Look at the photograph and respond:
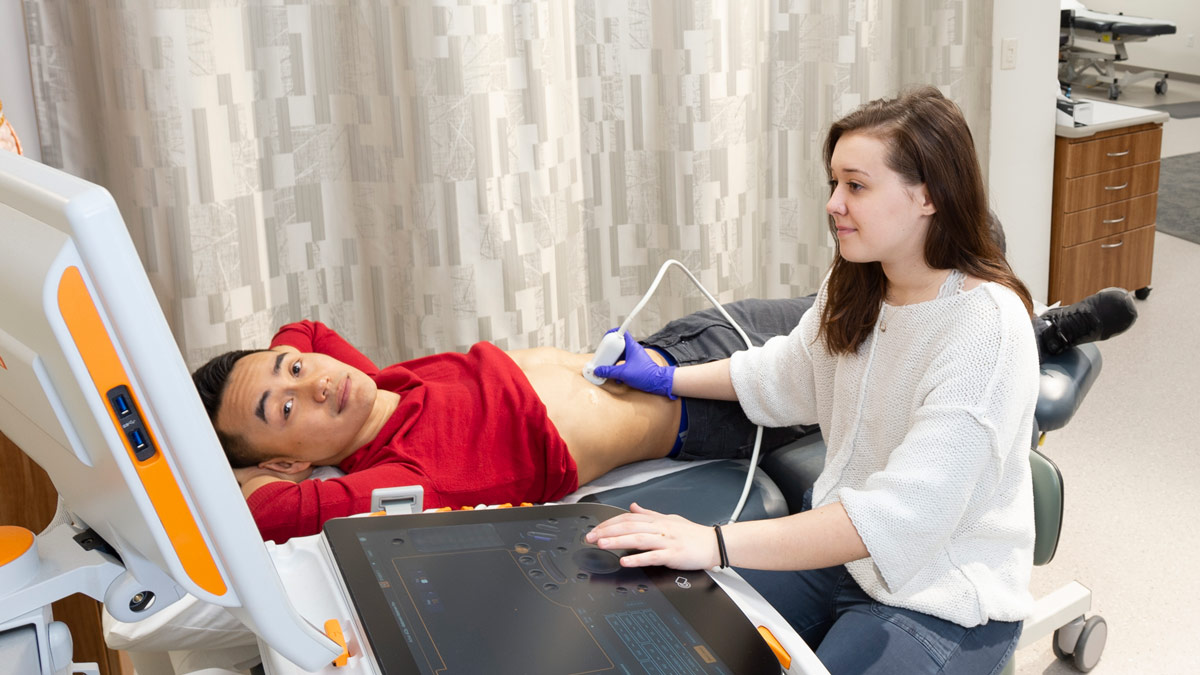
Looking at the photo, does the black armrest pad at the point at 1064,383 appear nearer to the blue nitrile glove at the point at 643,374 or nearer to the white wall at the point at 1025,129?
the blue nitrile glove at the point at 643,374

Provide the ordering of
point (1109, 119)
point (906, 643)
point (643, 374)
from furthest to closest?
point (1109, 119) < point (643, 374) < point (906, 643)

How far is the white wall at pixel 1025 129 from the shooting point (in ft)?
11.2

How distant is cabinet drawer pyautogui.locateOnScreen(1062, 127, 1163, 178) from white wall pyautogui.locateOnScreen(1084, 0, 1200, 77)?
4.62 m

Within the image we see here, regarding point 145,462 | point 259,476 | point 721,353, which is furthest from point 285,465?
point 145,462

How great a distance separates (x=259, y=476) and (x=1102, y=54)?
7.79 meters

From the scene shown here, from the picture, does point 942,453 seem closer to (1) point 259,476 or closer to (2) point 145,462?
(2) point 145,462

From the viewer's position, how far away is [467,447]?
5.78 feet

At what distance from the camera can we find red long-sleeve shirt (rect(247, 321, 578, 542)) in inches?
65.0

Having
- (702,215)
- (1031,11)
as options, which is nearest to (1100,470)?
(702,215)

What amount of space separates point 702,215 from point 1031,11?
1523 millimetres

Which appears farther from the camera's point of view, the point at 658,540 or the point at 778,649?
the point at 658,540

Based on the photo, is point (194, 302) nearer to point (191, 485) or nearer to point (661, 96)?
point (661, 96)

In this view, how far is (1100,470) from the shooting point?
286 cm

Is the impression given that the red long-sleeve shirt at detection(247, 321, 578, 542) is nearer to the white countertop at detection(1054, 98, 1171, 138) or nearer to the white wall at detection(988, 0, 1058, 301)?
the white wall at detection(988, 0, 1058, 301)
